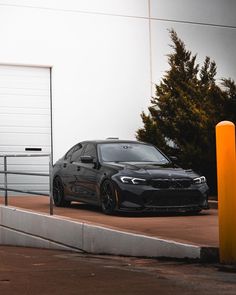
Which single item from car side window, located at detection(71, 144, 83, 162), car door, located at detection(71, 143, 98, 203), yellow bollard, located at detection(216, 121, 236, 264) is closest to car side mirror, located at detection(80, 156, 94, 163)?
car door, located at detection(71, 143, 98, 203)

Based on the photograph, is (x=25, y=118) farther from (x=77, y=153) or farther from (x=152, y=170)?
(x=152, y=170)

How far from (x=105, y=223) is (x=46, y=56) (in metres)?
9.68

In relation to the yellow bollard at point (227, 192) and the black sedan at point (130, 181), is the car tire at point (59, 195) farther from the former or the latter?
the yellow bollard at point (227, 192)

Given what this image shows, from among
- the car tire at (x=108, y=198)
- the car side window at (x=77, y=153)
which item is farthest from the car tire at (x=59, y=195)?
the car tire at (x=108, y=198)

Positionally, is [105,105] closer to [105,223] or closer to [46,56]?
[46,56]

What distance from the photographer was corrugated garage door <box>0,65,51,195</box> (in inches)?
698

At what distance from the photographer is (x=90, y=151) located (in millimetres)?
12195

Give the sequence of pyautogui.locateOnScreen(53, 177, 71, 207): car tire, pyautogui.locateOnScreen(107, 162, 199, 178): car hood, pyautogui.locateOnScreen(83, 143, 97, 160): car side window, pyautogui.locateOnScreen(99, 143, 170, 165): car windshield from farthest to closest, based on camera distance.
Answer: pyautogui.locateOnScreen(53, 177, 71, 207): car tire → pyautogui.locateOnScreen(83, 143, 97, 160): car side window → pyautogui.locateOnScreen(99, 143, 170, 165): car windshield → pyautogui.locateOnScreen(107, 162, 199, 178): car hood

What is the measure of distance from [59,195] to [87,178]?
1486 mm

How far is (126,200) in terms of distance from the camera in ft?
34.3

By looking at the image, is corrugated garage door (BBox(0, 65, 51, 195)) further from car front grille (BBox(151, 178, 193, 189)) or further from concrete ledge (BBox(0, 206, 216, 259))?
car front grille (BBox(151, 178, 193, 189))

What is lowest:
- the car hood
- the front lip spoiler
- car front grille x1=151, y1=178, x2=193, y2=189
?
the front lip spoiler

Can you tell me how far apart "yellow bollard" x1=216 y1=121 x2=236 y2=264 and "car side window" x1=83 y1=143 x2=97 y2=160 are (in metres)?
4.97

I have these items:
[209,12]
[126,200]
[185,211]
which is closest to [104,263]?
[126,200]
